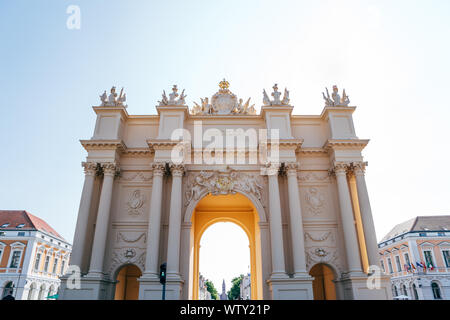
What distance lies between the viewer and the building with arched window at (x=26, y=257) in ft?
116

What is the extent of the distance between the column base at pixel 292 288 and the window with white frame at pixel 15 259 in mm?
34554

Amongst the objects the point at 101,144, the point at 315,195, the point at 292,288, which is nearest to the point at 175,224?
the point at 101,144

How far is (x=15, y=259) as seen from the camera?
3650cm

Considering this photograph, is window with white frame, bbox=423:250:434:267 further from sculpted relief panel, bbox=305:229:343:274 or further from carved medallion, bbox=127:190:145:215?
→ carved medallion, bbox=127:190:145:215

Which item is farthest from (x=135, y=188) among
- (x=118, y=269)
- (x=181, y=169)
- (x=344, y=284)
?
(x=344, y=284)

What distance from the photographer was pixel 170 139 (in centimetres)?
1830

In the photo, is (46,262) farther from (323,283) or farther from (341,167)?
(341,167)

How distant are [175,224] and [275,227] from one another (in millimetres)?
5453

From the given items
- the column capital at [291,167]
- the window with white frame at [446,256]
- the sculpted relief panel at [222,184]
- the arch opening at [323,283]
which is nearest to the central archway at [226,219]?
the sculpted relief panel at [222,184]

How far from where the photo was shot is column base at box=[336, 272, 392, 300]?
15.1 meters
